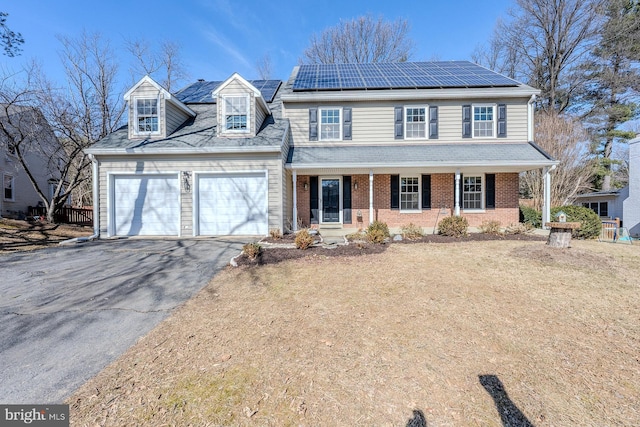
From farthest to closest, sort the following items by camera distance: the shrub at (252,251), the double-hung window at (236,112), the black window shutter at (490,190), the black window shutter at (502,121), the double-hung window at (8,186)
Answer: the double-hung window at (8,186), the black window shutter at (490,190), the black window shutter at (502,121), the double-hung window at (236,112), the shrub at (252,251)

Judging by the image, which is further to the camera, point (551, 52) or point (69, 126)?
point (551, 52)

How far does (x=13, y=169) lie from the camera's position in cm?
1680

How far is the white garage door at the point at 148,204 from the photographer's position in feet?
33.4

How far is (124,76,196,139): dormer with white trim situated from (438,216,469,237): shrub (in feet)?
36.6

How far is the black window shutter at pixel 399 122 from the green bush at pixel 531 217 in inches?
277

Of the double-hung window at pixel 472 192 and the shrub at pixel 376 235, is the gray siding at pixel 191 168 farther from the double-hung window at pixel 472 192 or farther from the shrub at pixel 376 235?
the double-hung window at pixel 472 192

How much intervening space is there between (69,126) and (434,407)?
1813 centimetres

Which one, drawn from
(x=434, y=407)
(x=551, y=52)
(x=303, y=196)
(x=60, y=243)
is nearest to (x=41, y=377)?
(x=434, y=407)

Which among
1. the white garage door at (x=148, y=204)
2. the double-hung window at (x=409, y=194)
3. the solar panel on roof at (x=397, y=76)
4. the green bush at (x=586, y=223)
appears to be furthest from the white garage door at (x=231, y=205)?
the green bush at (x=586, y=223)

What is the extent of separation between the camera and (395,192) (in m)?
12.0

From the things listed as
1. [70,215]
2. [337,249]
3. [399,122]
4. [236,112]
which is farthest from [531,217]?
[70,215]

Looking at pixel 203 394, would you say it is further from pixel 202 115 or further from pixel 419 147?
pixel 202 115

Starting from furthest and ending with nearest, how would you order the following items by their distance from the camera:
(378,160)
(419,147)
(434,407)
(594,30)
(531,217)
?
(594,30)
(531,217)
(419,147)
(378,160)
(434,407)

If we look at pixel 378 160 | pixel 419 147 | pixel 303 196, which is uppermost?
pixel 419 147
